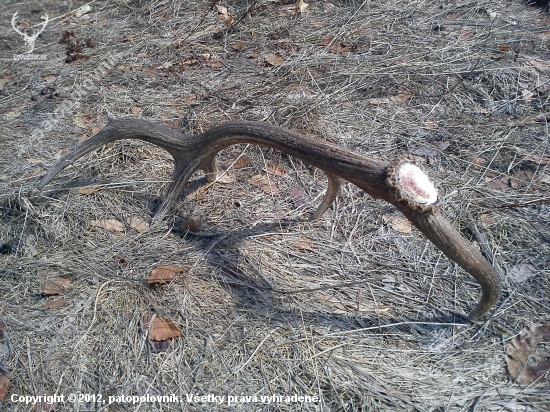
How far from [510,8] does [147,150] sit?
3.58 meters

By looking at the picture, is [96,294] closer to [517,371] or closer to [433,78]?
[517,371]

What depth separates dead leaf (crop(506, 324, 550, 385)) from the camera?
174cm

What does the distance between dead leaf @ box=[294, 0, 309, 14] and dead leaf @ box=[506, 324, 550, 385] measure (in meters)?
3.56

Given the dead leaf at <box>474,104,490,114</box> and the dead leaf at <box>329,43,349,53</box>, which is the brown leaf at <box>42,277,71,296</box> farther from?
the dead leaf at <box>474,104,490,114</box>

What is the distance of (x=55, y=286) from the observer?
85.7 inches

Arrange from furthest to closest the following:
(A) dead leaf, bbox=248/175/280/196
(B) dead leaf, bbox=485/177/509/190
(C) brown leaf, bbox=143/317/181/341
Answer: (A) dead leaf, bbox=248/175/280/196 → (B) dead leaf, bbox=485/177/509/190 → (C) brown leaf, bbox=143/317/181/341

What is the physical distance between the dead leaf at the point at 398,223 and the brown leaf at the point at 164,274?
118 centimetres

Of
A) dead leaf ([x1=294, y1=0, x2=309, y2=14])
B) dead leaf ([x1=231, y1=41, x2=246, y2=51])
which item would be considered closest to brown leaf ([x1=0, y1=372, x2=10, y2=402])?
dead leaf ([x1=231, y1=41, x2=246, y2=51])

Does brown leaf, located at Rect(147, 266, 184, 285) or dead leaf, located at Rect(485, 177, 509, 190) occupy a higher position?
brown leaf, located at Rect(147, 266, 184, 285)

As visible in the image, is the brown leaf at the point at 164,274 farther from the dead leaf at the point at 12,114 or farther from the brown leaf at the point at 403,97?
the dead leaf at the point at 12,114

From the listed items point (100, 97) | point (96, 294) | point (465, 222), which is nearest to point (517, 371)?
point (465, 222)

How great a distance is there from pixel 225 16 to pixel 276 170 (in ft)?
7.78

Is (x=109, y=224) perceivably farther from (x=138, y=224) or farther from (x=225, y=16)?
(x=225, y=16)

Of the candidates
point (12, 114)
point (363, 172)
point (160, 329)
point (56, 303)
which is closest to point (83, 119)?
point (12, 114)
